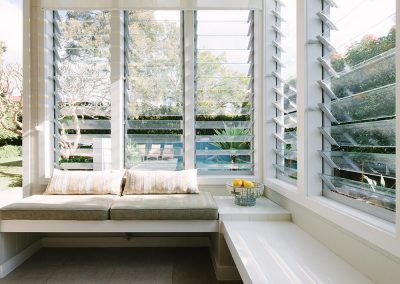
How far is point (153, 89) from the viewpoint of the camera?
3424 mm

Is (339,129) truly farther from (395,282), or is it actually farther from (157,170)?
(157,170)

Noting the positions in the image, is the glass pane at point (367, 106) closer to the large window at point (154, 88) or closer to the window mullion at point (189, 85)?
the large window at point (154, 88)

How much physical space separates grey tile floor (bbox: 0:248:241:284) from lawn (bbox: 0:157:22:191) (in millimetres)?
798

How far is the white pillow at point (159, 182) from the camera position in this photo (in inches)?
122

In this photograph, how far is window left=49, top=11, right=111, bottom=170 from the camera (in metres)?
3.40

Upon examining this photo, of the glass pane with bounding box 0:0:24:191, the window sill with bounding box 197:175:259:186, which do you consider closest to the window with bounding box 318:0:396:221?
the window sill with bounding box 197:175:259:186

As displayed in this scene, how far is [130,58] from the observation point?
11.2ft

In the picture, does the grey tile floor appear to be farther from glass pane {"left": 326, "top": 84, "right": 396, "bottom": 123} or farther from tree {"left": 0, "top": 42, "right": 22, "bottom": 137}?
glass pane {"left": 326, "top": 84, "right": 396, "bottom": 123}

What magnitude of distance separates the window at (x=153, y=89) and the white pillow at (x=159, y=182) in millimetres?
258

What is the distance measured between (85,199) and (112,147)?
68 centimetres

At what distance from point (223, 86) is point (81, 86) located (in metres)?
1.54

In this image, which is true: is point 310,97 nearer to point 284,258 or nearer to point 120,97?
point 284,258

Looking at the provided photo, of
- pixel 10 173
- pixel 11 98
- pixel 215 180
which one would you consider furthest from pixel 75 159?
pixel 215 180

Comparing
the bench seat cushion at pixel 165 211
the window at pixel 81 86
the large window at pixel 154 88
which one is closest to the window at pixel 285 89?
the large window at pixel 154 88
